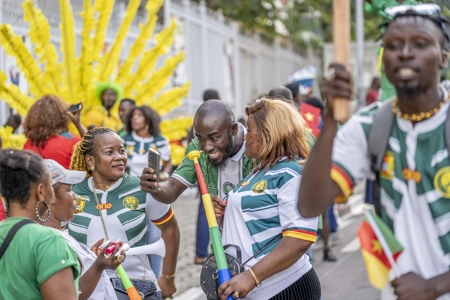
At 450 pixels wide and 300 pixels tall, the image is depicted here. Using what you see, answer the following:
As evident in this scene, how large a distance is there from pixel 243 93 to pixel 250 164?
20838 mm

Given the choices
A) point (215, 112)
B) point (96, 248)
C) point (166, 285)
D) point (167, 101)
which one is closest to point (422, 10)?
point (215, 112)

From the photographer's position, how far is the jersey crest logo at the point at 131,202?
4.98 meters

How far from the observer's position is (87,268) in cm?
423

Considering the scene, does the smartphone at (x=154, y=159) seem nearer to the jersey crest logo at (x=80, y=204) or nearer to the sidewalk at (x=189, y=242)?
the jersey crest logo at (x=80, y=204)

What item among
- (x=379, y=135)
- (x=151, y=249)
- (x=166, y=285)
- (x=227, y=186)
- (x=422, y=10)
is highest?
(x=422, y=10)

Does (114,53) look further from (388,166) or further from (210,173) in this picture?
(388,166)

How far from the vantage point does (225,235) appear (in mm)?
4355

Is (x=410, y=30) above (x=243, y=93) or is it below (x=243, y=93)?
above

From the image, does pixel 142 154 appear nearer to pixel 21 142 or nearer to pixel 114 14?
pixel 21 142

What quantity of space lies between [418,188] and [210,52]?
18925 mm

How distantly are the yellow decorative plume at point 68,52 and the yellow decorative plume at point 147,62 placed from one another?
98 centimetres

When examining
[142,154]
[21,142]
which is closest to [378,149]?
[21,142]

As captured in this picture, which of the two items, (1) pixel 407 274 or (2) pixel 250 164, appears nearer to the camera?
(1) pixel 407 274

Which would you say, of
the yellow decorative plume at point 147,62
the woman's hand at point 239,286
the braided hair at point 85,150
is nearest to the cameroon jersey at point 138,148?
the yellow decorative plume at point 147,62
